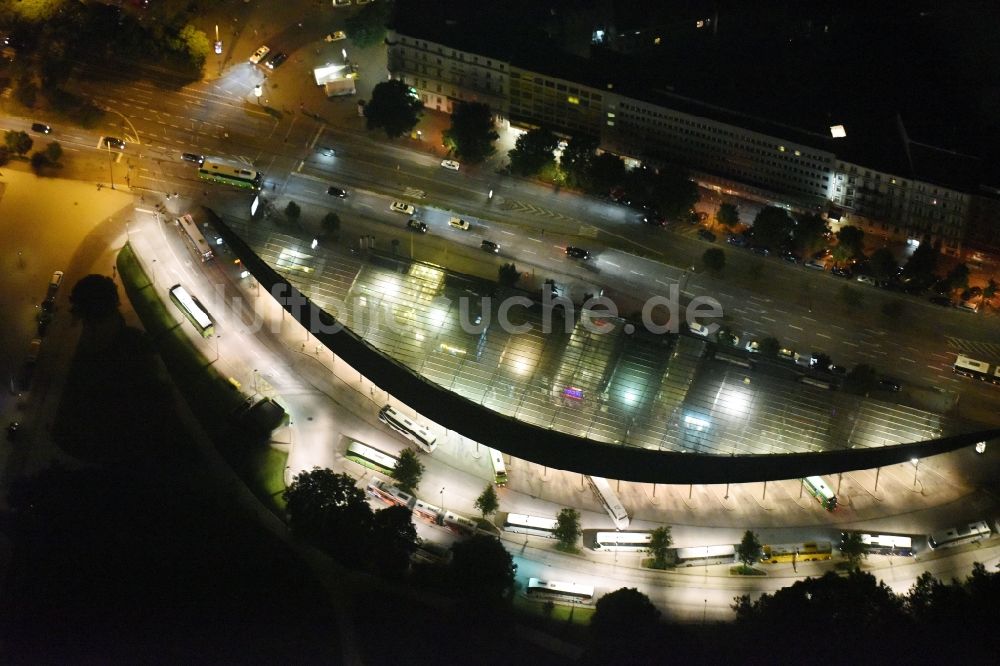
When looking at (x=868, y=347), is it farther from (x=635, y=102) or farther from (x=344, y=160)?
(x=344, y=160)

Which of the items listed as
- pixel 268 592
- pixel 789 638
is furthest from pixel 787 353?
pixel 268 592

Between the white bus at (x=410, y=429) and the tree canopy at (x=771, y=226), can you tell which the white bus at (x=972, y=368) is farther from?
the white bus at (x=410, y=429)

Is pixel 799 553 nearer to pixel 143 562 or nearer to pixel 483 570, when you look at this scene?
pixel 483 570

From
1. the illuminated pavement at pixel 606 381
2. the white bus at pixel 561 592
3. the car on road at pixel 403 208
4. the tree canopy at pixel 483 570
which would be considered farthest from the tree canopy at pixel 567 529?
the car on road at pixel 403 208

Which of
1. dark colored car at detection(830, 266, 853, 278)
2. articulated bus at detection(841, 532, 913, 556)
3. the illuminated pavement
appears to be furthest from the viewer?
dark colored car at detection(830, 266, 853, 278)

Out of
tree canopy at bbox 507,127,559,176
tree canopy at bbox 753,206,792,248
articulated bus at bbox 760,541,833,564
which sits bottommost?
articulated bus at bbox 760,541,833,564

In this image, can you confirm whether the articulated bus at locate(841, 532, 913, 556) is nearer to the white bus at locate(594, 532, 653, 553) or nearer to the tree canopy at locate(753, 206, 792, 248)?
the white bus at locate(594, 532, 653, 553)

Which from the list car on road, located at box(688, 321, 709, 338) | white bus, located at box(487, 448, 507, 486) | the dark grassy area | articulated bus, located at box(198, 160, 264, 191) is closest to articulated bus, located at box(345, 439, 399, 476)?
the dark grassy area
